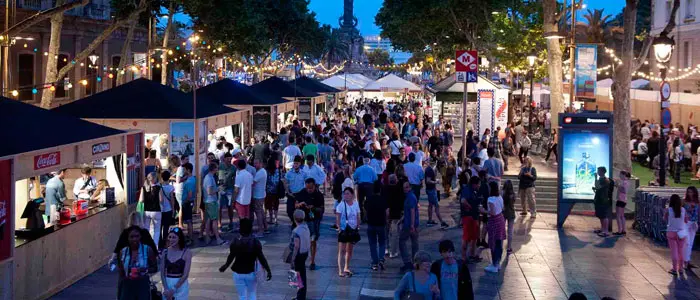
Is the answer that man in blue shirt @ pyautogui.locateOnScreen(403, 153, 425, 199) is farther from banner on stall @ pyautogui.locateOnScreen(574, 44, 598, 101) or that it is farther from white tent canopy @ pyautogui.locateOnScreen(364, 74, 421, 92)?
white tent canopy @ pyautogui.locateOnScreen(364, 74, 421, 92)

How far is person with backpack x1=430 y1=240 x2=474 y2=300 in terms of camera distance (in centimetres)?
817

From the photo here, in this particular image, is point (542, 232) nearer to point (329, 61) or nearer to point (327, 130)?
point (327, 130)

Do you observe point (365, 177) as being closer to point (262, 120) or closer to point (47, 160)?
point (47, 160)

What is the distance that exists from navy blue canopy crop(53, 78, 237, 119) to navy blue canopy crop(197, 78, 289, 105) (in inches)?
287

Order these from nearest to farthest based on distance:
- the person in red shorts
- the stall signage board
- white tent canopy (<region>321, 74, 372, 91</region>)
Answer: the person in red shorts
the stall signage board
white tent canopy (<region>321, 74, 372, 91</region>)

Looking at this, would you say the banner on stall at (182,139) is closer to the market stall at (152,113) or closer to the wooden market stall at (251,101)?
the market stall at (152,113)

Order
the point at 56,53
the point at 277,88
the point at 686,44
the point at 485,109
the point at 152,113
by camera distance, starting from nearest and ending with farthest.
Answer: the point at 152,113 → the point at 56,53 → the point at 485,109 → the point at 277,88 → the point at 686,44

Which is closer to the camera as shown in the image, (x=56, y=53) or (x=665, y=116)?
(x=665, y=116)

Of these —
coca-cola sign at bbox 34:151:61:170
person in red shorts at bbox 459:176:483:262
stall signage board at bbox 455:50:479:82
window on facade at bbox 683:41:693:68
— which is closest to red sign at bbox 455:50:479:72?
stall signage board at bbox 455:50:479:82

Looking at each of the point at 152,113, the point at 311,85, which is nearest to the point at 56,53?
the point at 152,113

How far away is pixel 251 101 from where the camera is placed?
27.5 m

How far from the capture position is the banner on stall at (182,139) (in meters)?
18.1

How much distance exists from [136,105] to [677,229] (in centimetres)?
1088

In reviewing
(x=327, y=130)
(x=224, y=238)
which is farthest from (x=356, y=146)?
(x=224, y=238)
